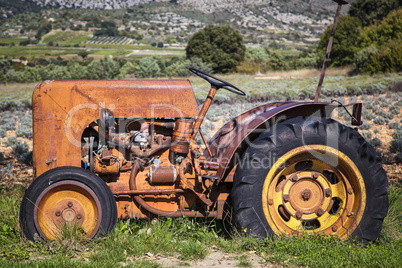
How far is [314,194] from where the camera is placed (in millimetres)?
3438

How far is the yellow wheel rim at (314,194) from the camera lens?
3281mm

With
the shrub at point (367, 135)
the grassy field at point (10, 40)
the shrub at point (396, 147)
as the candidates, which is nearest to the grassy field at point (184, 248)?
the shrub at point (396, 147)

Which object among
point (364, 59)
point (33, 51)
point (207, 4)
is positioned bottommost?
point (33, 51)

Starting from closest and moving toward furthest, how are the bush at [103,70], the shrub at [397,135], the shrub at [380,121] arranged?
the shrub at [397,135] < the shrub at [380,121] < the bush at [103,70]

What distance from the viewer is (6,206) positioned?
13.2ft

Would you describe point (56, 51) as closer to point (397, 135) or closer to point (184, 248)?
point (397, 135)

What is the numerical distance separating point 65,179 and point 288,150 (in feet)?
6.54

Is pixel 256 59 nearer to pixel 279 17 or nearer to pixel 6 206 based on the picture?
pixel 6 206

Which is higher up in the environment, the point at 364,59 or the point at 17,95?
the point at 364,59

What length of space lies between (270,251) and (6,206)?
2913 mm

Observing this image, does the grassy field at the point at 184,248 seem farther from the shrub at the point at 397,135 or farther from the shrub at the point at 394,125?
the shrub at the point at 394,125

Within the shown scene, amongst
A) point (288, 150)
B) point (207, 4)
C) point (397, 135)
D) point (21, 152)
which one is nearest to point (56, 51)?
point (21, 152)

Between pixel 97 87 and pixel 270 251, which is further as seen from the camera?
pixel 97 87

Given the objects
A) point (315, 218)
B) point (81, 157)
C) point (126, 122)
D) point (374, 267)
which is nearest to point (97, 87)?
point (126, 122)
